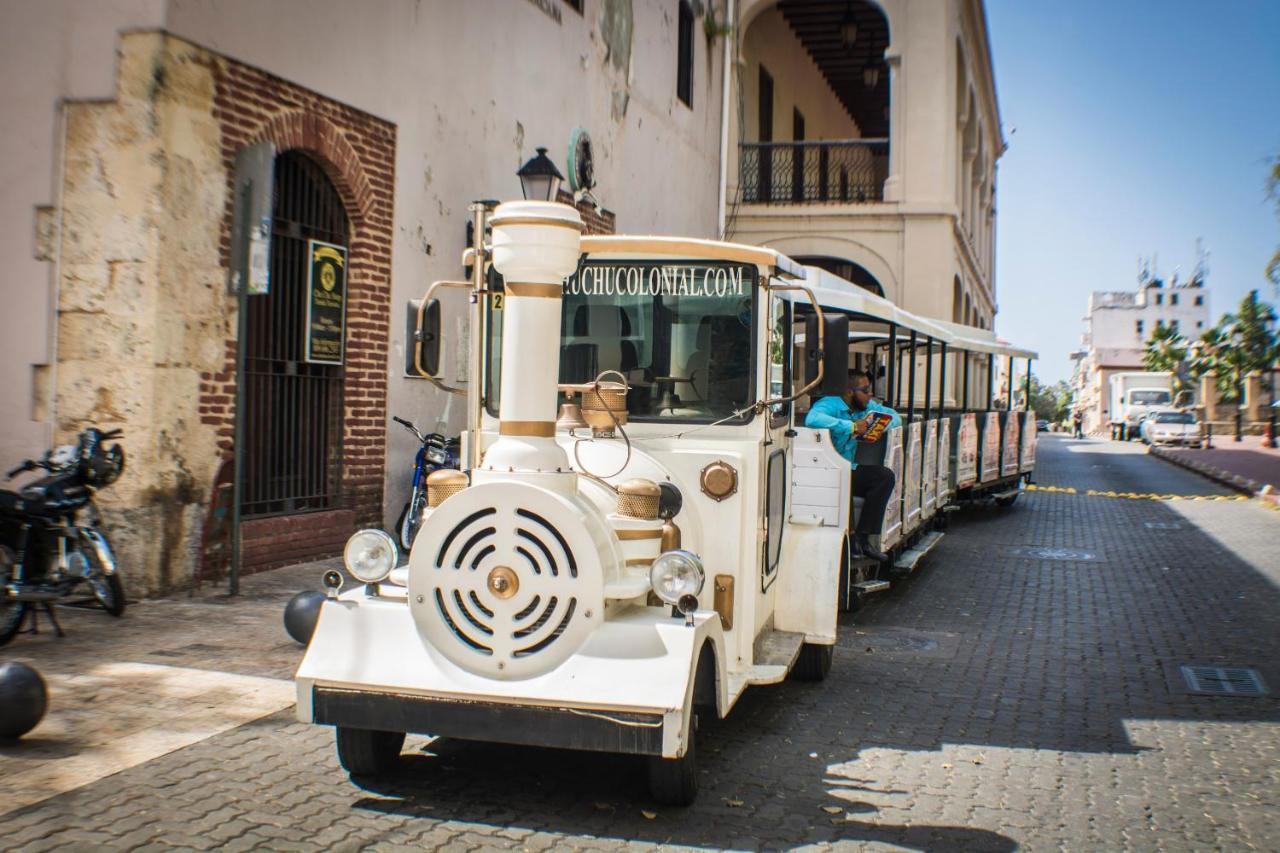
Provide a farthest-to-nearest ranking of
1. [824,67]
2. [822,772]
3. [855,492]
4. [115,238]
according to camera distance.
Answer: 1. [824,67]
2. [855,492]
3. [115,238]
4. [822,772]

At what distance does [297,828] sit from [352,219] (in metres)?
7.30

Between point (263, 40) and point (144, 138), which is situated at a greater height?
point (263, 40)

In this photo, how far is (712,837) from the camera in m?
4.31

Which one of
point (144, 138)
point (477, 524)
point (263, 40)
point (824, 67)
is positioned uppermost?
point (824, 67)

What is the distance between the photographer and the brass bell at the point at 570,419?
5.39 metres

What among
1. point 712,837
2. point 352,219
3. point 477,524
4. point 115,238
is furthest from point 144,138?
point 712,837

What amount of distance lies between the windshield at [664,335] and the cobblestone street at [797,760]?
1.57m

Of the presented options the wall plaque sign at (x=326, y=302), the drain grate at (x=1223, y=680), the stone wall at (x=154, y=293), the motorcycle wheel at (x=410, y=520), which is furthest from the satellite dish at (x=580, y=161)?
the drain grate at (x=1223, y=680)

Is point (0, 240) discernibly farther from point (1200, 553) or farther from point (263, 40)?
point (1200, 553)

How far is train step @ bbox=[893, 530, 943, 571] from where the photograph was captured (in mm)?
10500

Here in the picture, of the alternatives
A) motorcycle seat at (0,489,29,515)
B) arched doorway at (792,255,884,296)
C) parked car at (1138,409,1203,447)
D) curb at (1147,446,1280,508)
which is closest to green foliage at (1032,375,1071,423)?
parked car at (1138,409,1203,447)

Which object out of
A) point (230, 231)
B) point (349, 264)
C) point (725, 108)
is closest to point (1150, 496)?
point (725, 108)

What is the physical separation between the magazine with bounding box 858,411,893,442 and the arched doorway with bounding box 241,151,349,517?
4.46 metres

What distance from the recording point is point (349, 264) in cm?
1070
